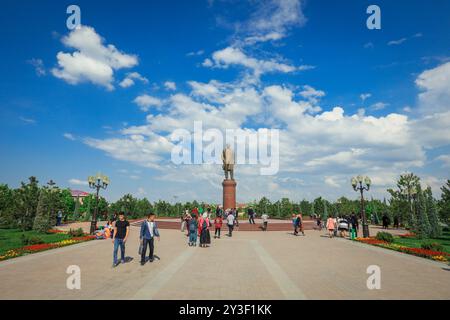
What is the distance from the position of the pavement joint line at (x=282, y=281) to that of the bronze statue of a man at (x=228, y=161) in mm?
22778

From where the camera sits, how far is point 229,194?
32531mm

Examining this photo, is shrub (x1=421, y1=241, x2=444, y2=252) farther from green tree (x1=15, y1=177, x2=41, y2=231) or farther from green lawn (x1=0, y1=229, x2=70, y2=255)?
green tree (x1=15, y1=177, x2=41, y2=231)

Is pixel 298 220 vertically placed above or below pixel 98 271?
above

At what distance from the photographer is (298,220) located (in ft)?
66.1

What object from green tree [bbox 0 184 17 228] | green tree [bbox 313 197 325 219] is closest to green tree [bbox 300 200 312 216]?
green tree [bbox 313 197 325 219]

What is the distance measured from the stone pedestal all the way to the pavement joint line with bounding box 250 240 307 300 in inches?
845

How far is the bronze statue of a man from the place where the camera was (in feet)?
110

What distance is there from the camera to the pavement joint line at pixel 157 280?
6109 mm

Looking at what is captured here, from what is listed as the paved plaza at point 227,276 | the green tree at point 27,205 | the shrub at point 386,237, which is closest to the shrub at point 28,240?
the paved plaza at point 227,276

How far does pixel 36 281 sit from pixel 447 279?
1146cm

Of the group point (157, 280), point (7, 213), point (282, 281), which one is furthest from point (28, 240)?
point (282, 281)

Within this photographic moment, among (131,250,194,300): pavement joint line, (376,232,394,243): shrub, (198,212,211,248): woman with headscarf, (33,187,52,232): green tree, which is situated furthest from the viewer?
(33,187,52,232): green tree
